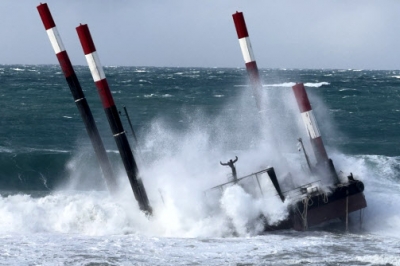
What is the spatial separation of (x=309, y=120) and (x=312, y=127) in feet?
0.97

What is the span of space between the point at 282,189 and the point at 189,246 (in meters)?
5.25

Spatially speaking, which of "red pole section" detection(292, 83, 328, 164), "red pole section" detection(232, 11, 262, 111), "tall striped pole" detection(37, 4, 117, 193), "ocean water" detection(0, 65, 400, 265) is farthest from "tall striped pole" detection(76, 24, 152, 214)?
"red pole section" detection(292, 83, 328, 164)

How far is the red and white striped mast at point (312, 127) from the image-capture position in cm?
2506

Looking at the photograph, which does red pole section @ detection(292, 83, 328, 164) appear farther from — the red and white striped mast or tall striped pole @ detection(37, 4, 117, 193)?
tall striped pole @ detection(37, 4, 117, 193)

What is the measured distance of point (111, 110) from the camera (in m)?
24.0

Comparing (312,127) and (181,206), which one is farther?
(312,127)

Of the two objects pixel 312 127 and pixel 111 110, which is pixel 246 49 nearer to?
pixel 312 127

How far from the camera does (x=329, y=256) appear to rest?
779 inches

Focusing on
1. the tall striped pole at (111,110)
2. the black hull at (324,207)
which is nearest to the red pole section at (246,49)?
the black hull at (324,207)

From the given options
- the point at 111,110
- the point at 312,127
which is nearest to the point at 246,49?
the point at 312,127

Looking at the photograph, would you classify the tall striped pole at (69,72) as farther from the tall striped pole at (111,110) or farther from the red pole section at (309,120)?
the red pole section at (309,120)

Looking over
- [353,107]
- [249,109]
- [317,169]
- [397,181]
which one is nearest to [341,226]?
[317,169]

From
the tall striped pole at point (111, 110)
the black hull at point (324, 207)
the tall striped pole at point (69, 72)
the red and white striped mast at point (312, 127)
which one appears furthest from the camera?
the red and white striped mast at point (312, 127)

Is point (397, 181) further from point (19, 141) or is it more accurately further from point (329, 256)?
point (19, 141)
